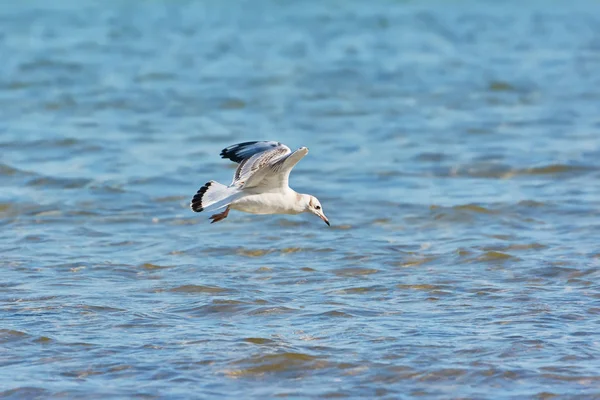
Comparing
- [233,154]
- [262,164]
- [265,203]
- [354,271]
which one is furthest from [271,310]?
[233,154]

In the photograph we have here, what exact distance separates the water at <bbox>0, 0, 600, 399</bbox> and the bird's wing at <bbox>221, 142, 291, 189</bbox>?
786mm

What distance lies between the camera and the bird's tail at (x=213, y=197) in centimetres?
755

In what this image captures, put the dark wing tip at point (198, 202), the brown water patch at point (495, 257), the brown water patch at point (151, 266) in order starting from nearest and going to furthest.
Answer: the dark wing tip at point (198, 202) < the brown water patch at point (151, 266) < the brown water patch at point (495, 257)

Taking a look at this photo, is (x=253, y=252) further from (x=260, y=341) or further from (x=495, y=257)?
(x=260, y=341)

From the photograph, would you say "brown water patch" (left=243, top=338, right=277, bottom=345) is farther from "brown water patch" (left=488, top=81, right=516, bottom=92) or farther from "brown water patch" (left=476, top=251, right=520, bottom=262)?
"brown water patch" (left=488, top=81, right=516, bottom=92)

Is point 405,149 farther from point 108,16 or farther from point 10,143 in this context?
point 108,16

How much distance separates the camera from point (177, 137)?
46.4 ft

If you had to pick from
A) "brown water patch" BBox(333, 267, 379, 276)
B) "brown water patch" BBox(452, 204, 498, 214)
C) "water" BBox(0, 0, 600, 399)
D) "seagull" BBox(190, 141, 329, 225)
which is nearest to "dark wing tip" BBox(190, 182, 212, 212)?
"seagull" BBox(190, 141, 329, 225)

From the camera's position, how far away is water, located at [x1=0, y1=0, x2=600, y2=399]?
6.33m

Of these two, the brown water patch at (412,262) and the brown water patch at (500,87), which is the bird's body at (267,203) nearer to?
the brown water patch at (412,262)

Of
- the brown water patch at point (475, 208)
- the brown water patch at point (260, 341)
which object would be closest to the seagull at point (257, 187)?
the brown water patch at point (260, 341)

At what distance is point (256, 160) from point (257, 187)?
0.22 metres

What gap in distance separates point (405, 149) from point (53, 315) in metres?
7.14

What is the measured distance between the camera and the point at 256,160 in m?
7.98
